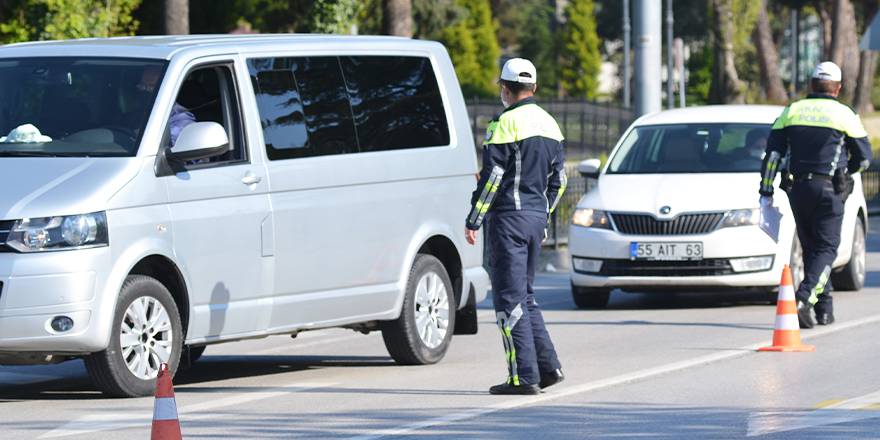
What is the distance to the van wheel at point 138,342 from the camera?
31.6 feet

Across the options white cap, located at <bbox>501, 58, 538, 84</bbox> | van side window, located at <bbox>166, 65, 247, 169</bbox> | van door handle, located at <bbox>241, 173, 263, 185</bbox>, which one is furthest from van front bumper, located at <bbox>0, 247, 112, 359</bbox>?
white cap, located at <bbox>501, 58, 538, 84</bbox>

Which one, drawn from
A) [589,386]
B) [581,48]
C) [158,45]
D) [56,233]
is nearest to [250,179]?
[158,45]

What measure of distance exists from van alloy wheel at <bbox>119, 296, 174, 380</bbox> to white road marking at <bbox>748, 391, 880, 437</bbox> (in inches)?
123

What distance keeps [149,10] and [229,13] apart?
227 centimetres

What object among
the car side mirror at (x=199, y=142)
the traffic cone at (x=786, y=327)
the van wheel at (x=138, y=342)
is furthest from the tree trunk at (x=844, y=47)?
the van wheel at (x=138, y=342)

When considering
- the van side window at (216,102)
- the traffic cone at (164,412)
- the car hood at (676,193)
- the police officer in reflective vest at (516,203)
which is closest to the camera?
the traffic cone at (164,412)

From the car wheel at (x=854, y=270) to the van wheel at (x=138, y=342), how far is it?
26.1ft

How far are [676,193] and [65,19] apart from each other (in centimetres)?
1722

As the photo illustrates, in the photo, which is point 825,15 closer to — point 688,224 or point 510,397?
point 688,224

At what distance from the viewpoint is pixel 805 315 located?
13203 millimetres

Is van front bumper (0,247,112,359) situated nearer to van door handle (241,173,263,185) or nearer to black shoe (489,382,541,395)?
van door handle (241,173,263,185)

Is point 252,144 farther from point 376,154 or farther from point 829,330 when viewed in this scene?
point 829,330

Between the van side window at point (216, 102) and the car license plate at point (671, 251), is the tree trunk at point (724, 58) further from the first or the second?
the van side window at point (216, 102)

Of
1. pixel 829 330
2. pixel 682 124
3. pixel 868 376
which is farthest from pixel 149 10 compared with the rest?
pixel 868 376
